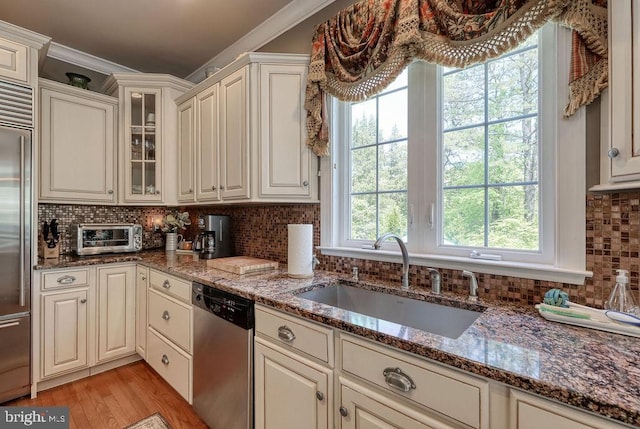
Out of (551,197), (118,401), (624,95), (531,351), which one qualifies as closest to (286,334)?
(531,351)

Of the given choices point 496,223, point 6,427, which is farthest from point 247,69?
point 6,427

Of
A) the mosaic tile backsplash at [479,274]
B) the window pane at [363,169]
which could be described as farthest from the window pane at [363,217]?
the mosaic tile backsplash at [479,274]

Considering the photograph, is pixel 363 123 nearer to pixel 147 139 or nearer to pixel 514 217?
pixel 514 217

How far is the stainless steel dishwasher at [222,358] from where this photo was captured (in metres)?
1.43

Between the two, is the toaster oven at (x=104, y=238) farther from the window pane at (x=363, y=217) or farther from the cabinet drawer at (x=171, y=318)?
the window pane at (x=363, y=217)

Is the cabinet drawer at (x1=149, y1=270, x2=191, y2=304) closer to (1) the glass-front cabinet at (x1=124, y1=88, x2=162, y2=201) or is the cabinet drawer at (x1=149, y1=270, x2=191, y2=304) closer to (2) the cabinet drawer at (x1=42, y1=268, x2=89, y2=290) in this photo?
(2) the cabinet drawer at (x1=42, y1=268, x2=89, y2=290)

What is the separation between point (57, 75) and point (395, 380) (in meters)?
3.56

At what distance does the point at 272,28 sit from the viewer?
2330 mm

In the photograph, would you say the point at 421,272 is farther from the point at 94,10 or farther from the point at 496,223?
the point at 94,10

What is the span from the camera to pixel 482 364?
0.75 metres

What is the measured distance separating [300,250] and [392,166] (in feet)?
2.34

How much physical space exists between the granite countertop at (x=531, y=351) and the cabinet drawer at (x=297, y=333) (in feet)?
0.15

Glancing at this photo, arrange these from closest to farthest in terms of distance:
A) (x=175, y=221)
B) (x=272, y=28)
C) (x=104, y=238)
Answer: (x=272, y=28) < (x=104, y=238) < (x=175, y=221)

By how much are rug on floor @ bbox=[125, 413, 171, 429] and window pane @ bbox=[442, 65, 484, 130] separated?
2.29 m
